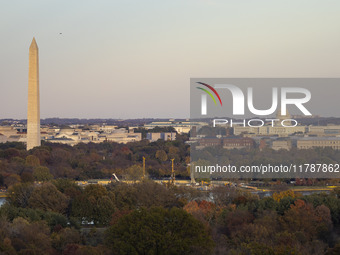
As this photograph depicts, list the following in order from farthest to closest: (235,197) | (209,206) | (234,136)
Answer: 1. (234,136)
2. (235,197)
3. (209,206)

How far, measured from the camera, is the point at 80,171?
47.3m

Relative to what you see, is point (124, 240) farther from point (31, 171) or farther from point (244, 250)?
point (31, 171)

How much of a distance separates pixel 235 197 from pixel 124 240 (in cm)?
1043

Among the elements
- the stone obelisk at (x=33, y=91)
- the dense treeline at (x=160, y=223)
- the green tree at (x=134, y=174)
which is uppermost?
the stone obelisk at (x=33, y=91)

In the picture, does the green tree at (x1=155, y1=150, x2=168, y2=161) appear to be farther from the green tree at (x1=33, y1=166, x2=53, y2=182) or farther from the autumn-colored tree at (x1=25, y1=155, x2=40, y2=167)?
the green tree at (x1=33, y1=166, x2=53, y2=182)

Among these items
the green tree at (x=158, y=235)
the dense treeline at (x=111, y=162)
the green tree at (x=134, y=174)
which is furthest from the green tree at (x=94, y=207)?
the green tree at (x=134, y=174)

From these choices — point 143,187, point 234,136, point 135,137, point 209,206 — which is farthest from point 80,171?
point 135,137

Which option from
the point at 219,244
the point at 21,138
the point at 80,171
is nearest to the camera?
the point at 219,244

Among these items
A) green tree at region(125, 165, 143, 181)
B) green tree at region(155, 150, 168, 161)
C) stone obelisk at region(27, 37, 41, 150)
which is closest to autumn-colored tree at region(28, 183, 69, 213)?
green tree at region(125, 165, 143, 181)

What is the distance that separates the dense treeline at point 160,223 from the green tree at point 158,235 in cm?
2

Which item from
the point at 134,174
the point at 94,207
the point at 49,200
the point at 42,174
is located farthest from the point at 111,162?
the point at 94,207

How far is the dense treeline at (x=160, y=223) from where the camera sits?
1734cm

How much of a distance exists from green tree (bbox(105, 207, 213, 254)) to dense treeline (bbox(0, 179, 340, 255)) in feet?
0.08

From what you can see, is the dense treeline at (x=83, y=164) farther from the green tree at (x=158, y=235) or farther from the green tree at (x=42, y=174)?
the green tree at (x=158, y=235)
